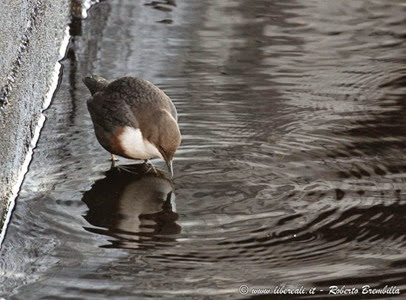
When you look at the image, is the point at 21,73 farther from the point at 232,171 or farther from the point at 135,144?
the point at 232,171

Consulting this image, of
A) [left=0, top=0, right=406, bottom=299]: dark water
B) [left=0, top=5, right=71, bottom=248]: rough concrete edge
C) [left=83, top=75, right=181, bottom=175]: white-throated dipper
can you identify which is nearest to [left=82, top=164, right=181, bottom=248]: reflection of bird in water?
[left=0, top=0, right=406, bottom=299]: dark water

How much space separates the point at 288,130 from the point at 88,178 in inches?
42.9

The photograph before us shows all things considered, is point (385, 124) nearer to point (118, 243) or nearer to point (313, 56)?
point (313, 56)

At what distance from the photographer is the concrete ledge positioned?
15.9 ft

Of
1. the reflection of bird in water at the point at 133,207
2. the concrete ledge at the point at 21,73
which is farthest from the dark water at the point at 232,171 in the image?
the concrete ledge at the point at 21,73

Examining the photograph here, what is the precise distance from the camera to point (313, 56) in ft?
22.0

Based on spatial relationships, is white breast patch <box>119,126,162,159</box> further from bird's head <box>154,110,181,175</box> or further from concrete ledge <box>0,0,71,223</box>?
concrete ledge <box>0,0,71,223</box>

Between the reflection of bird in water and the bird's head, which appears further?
the bird's head

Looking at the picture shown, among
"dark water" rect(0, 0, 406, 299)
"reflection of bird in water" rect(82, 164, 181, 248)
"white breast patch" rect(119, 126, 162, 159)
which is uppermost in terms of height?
"white breast patch" rect(119, 126, 162, 159)

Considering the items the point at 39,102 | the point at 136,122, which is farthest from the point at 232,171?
the point at 39,102

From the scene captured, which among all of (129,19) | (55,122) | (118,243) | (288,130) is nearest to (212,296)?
(118,243)

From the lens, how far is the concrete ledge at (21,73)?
4.84 m

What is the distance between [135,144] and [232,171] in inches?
18.5

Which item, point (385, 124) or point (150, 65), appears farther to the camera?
point (150, 65)
